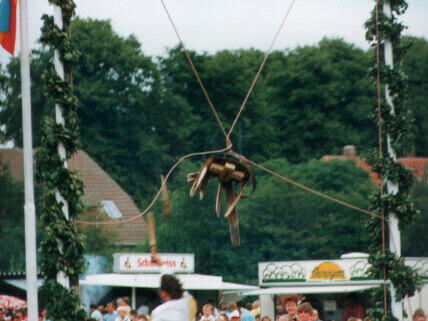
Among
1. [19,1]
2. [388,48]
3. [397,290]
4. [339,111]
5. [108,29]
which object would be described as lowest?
[397,290]

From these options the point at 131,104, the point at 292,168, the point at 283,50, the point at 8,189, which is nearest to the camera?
the point at 8,189

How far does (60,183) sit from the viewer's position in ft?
39.4

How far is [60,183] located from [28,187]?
0.42 meters

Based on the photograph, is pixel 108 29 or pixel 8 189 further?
pixel 108 29

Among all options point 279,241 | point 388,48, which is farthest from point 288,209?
point 388,48

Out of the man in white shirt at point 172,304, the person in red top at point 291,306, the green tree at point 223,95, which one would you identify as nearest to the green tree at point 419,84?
the green tree at point 223,95

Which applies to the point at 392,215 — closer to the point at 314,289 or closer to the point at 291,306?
the point at 291,306

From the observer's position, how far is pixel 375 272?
39.7 ft

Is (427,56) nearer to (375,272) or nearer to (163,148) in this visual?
(163,148)

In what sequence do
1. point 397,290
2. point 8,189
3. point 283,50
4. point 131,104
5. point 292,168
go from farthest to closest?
point 283,50
point 131,104
point 292,168
point 8,189
point 397,290

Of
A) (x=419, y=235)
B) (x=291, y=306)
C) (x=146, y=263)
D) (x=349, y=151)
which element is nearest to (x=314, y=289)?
(x=146, y=263)

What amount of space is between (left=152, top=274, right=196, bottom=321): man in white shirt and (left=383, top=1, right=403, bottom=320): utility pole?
5.41 m

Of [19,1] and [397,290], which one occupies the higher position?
[19,1]

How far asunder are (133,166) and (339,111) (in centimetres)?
1104
